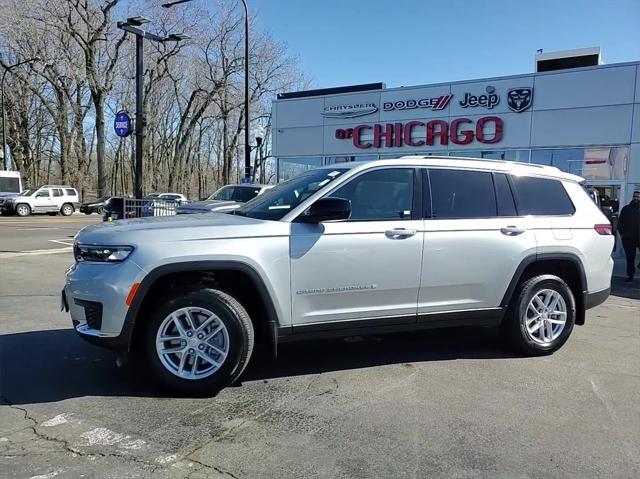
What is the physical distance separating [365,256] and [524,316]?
6.04 feet

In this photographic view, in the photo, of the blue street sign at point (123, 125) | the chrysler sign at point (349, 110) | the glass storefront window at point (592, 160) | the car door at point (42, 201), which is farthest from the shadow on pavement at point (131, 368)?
the car door at point (42, 201)

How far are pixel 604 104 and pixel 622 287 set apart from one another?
818 cm

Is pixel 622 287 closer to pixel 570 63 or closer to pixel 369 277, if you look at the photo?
pixel 369 277

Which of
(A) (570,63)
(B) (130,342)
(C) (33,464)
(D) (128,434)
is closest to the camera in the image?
(C) (33,464)

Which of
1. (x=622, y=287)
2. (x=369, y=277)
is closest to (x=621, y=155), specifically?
(x=622, y=287)

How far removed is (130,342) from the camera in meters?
3.92

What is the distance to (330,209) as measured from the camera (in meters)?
4.03

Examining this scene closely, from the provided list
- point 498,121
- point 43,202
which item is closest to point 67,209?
point 43,202

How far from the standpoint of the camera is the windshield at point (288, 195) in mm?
4402

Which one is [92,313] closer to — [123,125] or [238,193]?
[238,193]

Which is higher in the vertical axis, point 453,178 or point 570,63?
point 570,63

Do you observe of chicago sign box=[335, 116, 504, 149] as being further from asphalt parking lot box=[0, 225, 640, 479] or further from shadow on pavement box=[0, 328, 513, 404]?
asphalt parking lot box=[0, 225, 640, 479]

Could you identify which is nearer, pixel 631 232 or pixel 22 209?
pixel 631 232

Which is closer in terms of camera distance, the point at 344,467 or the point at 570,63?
the point at 344,467
